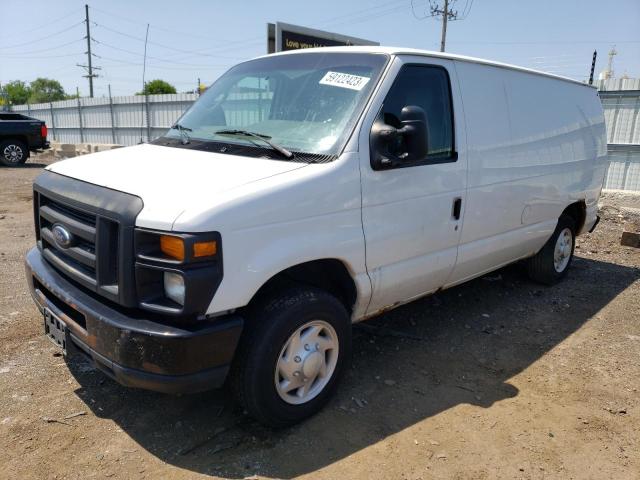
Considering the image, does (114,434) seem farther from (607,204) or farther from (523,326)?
(607,204)

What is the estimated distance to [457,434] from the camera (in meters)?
3.12

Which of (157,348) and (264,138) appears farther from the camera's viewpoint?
(264,138)

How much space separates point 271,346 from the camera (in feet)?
9.12

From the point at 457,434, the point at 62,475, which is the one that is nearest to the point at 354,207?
the point at 457,434

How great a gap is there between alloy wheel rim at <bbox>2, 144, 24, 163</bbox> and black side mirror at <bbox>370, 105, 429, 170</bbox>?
16.6 m

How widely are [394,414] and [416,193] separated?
1.46 metres

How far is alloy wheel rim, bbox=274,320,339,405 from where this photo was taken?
2.96m

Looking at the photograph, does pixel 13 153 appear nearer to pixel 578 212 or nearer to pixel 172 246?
pixel 578 212

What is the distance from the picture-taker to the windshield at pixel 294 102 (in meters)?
3.18

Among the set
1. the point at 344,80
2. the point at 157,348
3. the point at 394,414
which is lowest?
the point at 394,414

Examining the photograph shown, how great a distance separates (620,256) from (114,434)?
7042 millimetres

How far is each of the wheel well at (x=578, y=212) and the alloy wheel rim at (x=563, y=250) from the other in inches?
7.1

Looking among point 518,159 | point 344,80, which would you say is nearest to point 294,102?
point 344,80

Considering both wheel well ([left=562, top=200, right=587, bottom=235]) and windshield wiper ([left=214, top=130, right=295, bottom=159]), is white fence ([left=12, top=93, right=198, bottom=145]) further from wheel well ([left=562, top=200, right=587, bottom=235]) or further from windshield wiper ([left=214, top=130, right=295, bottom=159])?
windshield wiper ([left=214, top=130, right=295, bottom=159])
